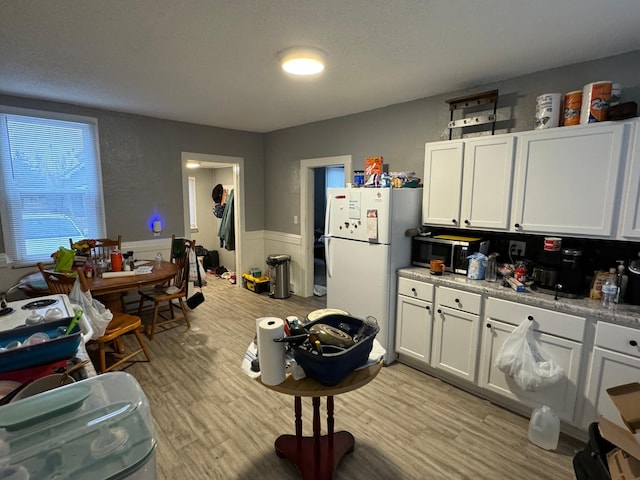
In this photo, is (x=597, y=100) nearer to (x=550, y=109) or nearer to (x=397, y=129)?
(x=550, y=109)

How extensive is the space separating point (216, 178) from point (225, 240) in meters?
1.59

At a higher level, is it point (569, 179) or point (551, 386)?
point (569, 179)

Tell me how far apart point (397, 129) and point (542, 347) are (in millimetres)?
2361

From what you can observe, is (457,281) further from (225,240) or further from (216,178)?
(216,178)

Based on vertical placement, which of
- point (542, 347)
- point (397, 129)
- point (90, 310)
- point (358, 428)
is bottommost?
point (358, 428)

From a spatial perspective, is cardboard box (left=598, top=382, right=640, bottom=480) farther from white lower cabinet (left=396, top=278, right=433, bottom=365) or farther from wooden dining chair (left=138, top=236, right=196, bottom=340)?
wooden dining chair (left=138, top=236, right=196, bottom=340)

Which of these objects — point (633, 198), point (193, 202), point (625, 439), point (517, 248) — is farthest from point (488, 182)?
point (193, 202)

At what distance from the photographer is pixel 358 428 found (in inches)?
85.4

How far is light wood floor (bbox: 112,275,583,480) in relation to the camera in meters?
1.85

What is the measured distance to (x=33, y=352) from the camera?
111cm

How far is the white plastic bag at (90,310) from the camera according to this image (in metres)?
2.31

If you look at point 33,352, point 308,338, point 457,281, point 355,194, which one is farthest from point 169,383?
point 457,281

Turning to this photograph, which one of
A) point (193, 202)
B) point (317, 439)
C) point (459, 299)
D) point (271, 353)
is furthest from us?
point (193, 202)

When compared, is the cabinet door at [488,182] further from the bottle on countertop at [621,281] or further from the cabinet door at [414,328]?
the cabinet door at [414,328]
